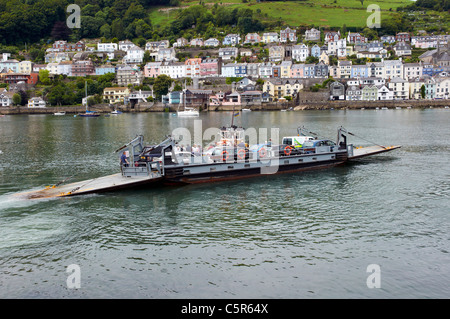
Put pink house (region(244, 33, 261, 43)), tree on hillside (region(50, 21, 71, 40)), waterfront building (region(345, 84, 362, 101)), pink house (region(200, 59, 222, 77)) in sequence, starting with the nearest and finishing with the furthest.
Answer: waterfront building (region(345, 84, 362, 101)), pink house (region(200, 59, 222, 77)), pink house (region(244, 33, 261, 43)), tree on hillside (region(50, 21, 71, 40))

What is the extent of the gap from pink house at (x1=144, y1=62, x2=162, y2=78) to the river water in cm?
11661

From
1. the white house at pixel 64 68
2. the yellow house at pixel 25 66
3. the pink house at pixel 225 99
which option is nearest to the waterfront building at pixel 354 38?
the pink house at pixel 225 99

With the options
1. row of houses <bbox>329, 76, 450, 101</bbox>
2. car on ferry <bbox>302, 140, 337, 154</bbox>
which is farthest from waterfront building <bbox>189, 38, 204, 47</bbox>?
car on ferry <bbox>302, 140, 337, 154</bbox>

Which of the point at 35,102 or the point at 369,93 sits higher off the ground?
the point at 369,93

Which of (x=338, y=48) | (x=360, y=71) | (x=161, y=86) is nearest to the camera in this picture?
(x=161, y=86)

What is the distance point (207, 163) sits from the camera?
26344 mm

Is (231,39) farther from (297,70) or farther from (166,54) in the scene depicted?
(297,70)

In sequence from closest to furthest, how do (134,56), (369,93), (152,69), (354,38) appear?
(369,93) → (152,69) → (134,56) → (354,38)

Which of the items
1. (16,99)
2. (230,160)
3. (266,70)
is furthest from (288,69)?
(230,160)

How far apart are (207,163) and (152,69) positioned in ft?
399

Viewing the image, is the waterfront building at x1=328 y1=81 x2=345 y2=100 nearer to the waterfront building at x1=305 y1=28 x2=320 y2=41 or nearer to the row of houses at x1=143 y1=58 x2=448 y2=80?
the row of houses at x1=143 y1=58 x2=448 y2=80

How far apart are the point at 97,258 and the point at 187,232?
3898 millimetres

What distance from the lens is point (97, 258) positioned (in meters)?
15.4

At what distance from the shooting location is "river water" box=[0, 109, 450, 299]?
43.7ft
